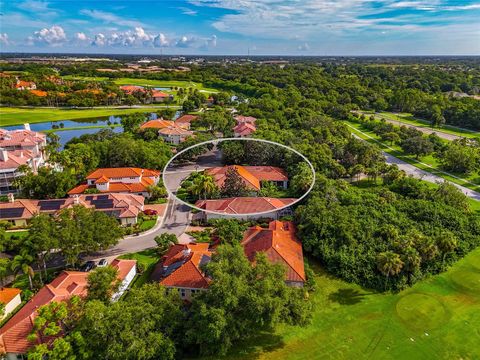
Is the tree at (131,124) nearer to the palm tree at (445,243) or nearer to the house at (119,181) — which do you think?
the house at (119,181)

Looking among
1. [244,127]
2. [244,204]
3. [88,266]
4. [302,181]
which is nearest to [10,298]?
[88,266]

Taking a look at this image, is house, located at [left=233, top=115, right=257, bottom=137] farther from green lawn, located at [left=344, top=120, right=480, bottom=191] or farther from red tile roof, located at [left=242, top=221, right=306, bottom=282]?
red tile roof, located at [left=242, top=221, right=306, bottom=282]

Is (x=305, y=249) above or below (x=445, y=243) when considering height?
below

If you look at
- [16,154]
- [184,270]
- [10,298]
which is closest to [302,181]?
[184,270]

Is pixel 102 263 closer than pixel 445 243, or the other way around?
pixel 445 243

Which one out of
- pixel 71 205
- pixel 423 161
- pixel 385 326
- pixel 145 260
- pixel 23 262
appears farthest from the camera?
pixel 423 161

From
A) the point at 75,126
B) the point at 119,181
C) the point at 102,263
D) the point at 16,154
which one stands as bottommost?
the point at 102,263

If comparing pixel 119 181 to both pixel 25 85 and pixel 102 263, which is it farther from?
pixel 25 85

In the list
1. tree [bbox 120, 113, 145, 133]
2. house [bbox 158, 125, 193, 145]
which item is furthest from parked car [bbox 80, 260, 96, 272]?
tree [bbox 120, 113, 145, 133]

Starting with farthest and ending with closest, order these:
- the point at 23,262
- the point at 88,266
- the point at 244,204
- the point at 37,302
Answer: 1. the point at 244,204
2. the point at 88,266
3. the point at 23,262
4. the point at 37,302
